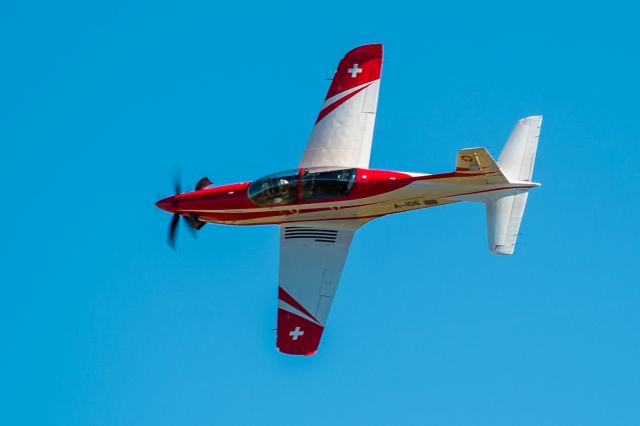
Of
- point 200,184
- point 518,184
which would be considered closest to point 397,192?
point 518,184

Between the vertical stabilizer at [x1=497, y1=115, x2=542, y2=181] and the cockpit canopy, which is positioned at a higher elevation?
the vertical stabilizer at [x1=497, y1=115, x2=542, y2=181]

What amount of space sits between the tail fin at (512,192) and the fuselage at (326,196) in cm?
34

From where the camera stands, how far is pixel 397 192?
2897 centimetres

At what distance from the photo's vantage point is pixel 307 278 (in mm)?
28922

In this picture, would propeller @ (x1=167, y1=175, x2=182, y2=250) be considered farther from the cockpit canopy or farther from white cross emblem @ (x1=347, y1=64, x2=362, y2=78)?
white cross emblem @ (x1=347, y1=64, x2=362, y2=78)

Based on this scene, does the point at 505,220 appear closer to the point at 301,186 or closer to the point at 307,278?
the point at 307,278

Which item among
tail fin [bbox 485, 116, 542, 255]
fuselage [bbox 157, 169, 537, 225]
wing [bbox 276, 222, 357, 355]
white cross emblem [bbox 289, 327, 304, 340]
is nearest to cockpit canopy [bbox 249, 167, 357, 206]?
Result: fuselage [bbox 157, 169, 537, 225]

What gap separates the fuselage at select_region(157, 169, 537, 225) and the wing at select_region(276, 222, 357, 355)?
39cm

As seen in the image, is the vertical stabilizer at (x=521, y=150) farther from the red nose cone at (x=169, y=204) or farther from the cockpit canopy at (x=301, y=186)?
the red nose cone at (x=169, y=204)

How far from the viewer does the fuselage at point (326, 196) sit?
93.8 feet

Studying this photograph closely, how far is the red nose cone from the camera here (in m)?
30.6

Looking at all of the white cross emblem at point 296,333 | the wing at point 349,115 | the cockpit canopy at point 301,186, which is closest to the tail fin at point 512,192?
the cockpit canopy at point 301,186

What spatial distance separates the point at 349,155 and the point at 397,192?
2.29 metres

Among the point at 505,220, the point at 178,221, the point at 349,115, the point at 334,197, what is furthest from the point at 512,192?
the point at 178,221
